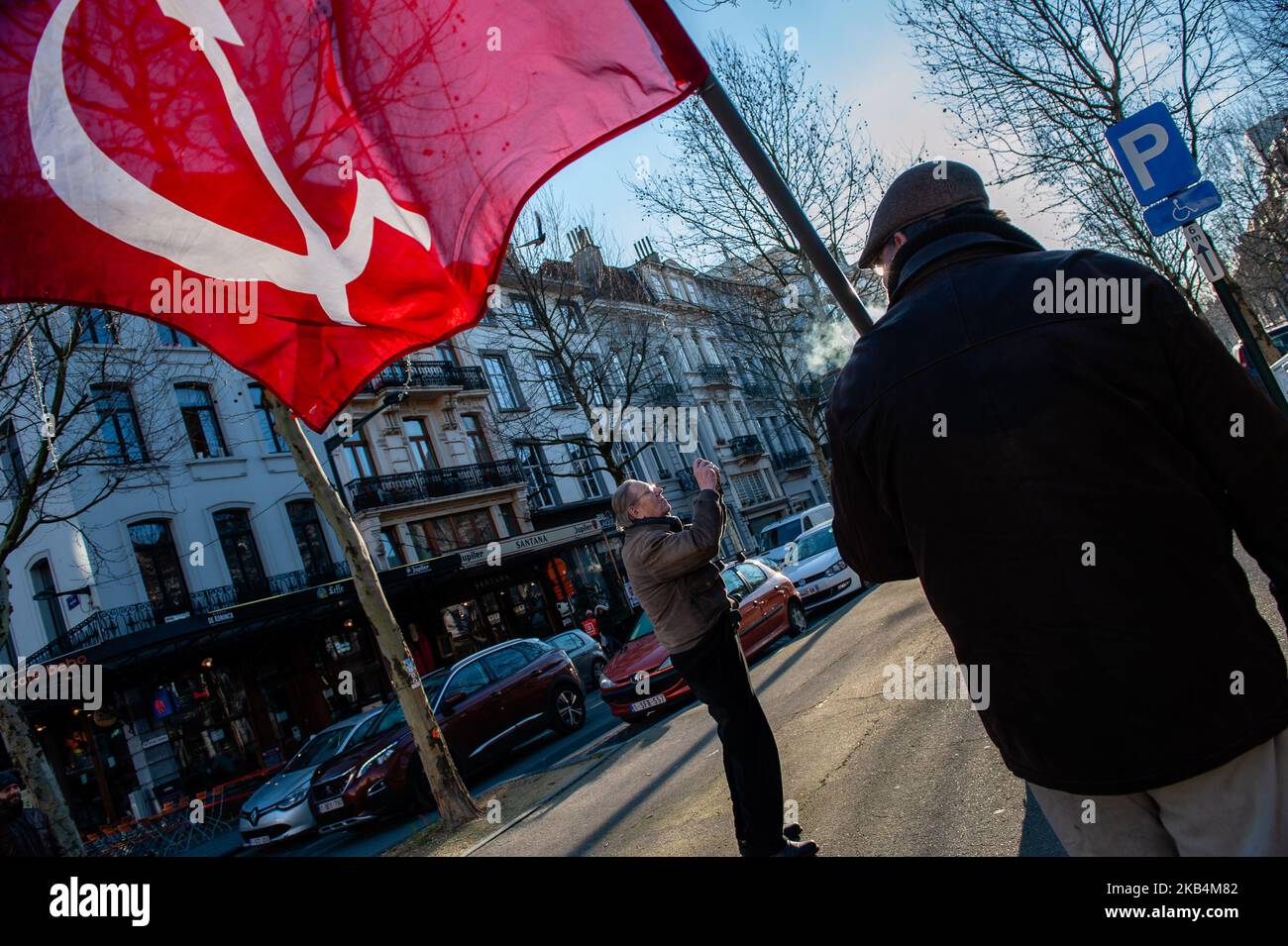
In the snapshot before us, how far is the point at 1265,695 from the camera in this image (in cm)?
154

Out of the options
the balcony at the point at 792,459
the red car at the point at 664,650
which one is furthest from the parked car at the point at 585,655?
the balcony at the point at 792,459

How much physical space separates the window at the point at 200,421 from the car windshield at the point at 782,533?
17.0 meters

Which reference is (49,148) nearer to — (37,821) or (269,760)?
(37,821)

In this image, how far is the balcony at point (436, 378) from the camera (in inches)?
1134

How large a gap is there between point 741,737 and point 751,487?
149 feet

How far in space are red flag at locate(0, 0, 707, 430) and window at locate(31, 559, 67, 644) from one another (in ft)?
75.1

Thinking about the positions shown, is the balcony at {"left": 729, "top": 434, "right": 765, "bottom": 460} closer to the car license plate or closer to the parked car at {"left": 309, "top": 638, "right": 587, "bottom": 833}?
the parked car at {"left": 309, "top": 638, "right": 587, "bottom": 833}

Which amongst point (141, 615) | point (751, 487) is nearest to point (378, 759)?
point (141, 615)

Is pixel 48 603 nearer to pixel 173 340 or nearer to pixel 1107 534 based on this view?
pixel 173 340

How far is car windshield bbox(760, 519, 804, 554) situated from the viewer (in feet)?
85.3

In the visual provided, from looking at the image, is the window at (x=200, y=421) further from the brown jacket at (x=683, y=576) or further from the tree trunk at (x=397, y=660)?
the brown jacket at (x=683, y=576)

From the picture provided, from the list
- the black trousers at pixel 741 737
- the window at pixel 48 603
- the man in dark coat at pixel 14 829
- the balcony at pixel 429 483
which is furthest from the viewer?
the balcony at pixel 429 483

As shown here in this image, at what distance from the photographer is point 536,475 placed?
110ft

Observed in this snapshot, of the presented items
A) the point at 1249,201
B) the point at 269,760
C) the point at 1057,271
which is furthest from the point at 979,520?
the point at 1249,201
